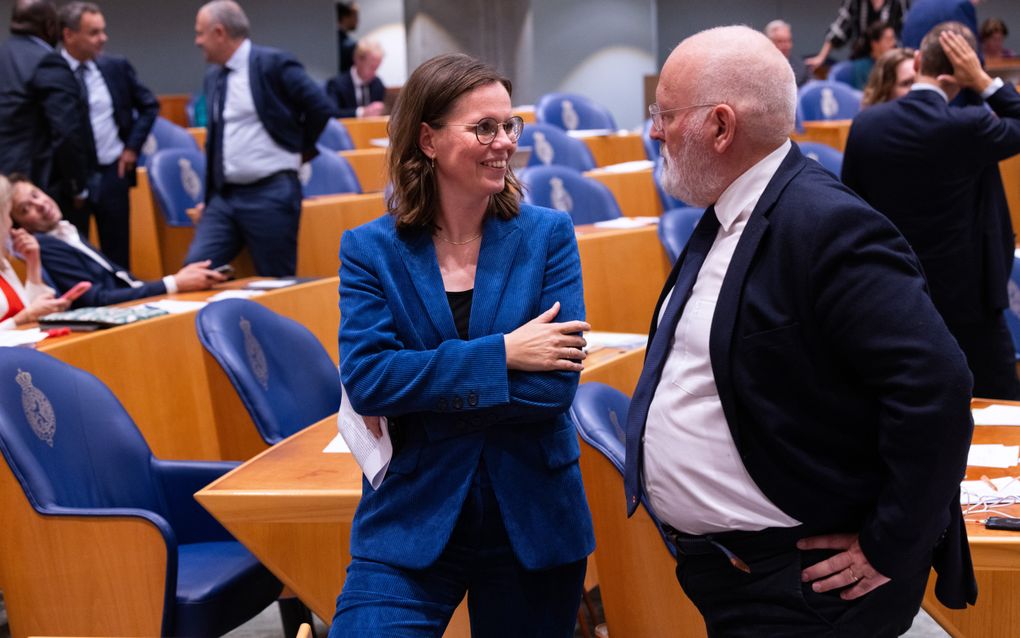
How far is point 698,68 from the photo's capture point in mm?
1730

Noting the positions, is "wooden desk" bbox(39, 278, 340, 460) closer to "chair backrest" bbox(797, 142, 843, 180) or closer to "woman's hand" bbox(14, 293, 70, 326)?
"woman's hand" bbox(14, 293, 70, 326)

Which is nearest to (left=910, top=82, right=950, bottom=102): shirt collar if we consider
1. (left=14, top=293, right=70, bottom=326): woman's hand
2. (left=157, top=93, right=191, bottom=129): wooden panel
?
(left=14, top=293, right=70, bottom=326): woman's hand

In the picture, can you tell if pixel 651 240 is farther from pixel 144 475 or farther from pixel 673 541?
pixel 673 541

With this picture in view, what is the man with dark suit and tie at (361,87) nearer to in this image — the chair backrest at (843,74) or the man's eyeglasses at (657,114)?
the chair backrest at (843,74)

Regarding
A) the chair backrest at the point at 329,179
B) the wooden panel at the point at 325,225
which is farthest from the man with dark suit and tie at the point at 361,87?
the wooden panel at the point at 325,225

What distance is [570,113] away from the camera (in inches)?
389

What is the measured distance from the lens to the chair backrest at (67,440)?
273 cm

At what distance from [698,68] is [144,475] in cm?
194

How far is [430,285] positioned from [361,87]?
9487mm

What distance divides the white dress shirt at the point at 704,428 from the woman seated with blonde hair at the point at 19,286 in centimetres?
291

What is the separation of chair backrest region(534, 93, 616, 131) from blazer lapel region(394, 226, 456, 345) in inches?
300

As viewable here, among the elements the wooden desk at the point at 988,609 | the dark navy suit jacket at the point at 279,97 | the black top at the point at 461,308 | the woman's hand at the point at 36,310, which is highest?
the dark navy suit jacket at the point at 279,97

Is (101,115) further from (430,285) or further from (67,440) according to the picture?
(430,285)

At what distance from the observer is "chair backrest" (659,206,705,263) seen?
17.1ft
